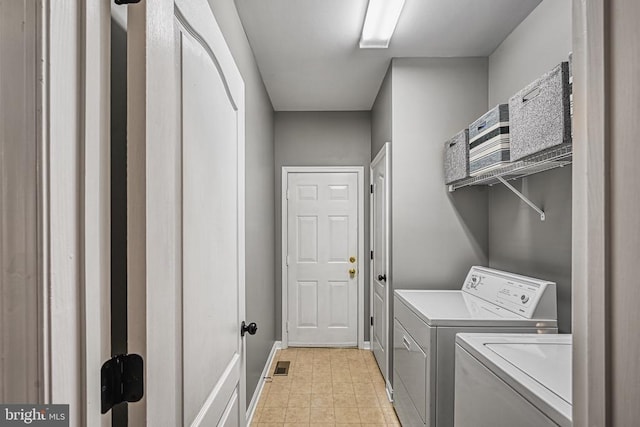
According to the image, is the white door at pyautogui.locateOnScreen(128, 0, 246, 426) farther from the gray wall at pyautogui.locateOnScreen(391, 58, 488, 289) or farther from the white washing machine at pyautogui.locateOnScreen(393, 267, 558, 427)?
the gray wall at pyautogui.locateOnScreen(391, 58, 488, 289)

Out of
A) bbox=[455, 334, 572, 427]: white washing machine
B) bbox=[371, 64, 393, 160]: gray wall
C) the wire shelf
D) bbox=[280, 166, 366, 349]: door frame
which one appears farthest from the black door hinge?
bbox=[280, 166, 366, 349]: door frame

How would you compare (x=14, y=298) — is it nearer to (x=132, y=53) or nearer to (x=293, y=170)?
(x=132, y=53)

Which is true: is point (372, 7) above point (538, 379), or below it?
above

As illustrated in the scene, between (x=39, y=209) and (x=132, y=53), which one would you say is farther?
(x=132, y=53)

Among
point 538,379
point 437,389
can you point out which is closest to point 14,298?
point 538,379

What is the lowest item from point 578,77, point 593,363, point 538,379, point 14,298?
point 538,379

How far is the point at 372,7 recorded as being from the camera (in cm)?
217

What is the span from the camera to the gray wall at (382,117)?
3.02m

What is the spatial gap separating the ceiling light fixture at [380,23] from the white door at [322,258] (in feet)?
5.83

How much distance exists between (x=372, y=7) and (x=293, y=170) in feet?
7.35

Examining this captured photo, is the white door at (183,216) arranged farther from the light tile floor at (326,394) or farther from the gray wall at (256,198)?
the light tile floor at (326,394)

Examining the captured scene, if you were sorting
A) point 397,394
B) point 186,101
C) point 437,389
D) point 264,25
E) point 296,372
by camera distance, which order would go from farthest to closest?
point 296,372
point 397,394
point 264,25
point 437,389
point 186,101

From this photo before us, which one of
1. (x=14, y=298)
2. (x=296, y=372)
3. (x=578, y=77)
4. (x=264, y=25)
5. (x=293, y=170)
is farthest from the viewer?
(x=293, y=170)

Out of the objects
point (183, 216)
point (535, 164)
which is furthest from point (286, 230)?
point (183, 216)
